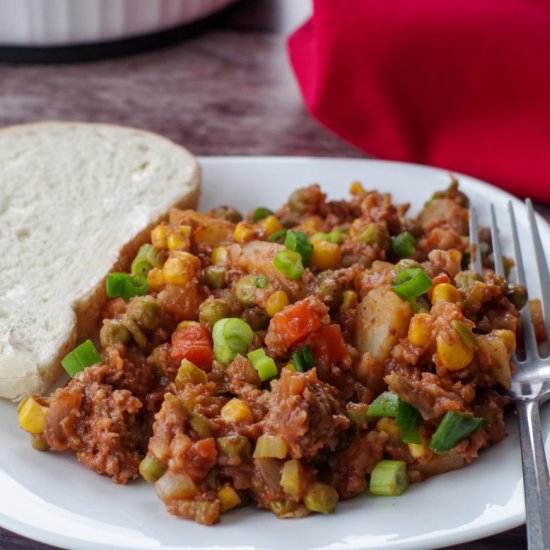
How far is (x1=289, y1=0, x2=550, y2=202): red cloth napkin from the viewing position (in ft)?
17.8

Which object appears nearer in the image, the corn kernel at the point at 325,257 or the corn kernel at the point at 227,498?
the corn kernel at the point at 227,498

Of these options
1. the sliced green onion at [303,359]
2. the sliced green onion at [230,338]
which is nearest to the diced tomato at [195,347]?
the sliced green onion at [230,338]

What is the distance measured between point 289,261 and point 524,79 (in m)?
2.52

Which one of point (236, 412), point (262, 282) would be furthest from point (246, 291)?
point (236, 412)

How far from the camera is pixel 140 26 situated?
277 inches

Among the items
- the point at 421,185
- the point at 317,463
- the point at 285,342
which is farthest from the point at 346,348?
the point at 421,185

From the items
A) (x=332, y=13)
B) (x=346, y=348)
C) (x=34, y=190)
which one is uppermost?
(x=332, y=13)

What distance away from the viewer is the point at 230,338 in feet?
11.6

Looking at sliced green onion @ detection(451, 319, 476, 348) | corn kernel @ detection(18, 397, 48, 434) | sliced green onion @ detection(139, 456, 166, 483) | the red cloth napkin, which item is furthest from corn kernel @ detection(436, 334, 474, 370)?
the red cloth napkin

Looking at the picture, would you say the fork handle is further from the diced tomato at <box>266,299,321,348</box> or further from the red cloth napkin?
the red cloth napkin

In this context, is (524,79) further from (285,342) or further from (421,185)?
(285,342)

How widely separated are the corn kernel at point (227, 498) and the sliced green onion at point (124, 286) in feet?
3.58

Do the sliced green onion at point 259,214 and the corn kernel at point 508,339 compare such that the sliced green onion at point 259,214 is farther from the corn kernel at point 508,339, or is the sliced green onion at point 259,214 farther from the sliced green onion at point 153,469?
the sliced green onion at point 153,469

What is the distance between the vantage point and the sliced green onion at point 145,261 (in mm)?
4055
